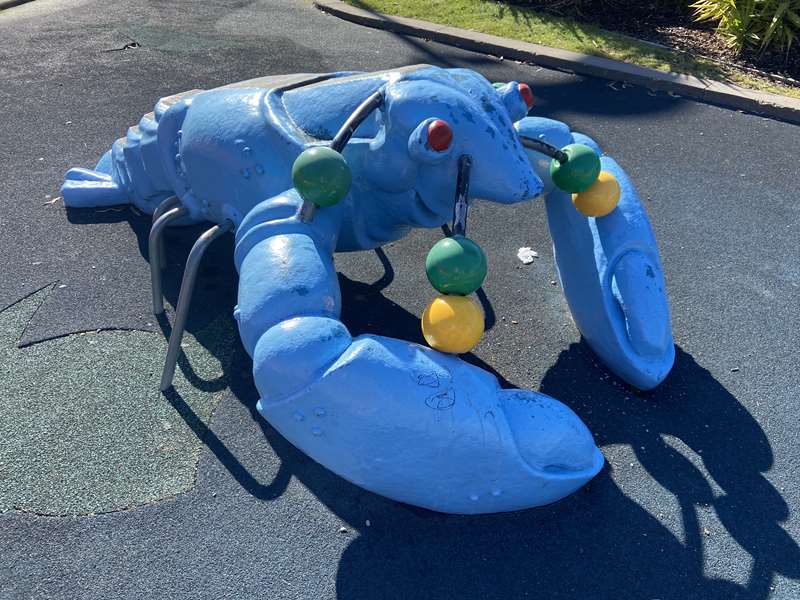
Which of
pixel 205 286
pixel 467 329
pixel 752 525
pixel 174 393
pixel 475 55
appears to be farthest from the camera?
pixel 475 55

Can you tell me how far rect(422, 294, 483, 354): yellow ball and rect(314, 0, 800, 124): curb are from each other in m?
4.89

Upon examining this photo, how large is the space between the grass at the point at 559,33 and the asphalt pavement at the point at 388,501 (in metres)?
1.33

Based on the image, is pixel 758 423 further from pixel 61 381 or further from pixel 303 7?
pixel 303 7

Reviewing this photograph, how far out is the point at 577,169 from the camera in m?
2.71

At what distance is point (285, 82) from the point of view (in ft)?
10.2

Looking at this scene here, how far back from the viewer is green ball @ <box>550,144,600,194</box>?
2705 mm

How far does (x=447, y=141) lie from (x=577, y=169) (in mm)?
647

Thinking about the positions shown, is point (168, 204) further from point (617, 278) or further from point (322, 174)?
point (617, 278)

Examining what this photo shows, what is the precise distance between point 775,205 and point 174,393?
3.91m

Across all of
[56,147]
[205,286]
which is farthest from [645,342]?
[56,147]

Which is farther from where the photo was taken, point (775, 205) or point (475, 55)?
point (475, 55)

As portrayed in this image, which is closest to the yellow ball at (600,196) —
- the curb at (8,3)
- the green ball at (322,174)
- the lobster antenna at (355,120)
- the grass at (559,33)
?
the lobster antenna at (355,120)

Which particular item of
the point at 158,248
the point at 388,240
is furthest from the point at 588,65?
the point at 158,248

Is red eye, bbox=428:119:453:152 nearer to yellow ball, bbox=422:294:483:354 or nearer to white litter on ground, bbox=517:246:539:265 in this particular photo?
yellow ball, bbox=422:294:483:354
